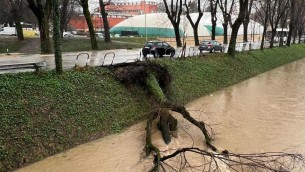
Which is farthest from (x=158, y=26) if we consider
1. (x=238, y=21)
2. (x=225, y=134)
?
(x=225, y=134)

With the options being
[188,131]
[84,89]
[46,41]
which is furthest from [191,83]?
[46,41]

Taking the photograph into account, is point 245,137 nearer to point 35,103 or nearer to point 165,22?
point 35,103

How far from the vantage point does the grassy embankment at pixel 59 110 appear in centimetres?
1258

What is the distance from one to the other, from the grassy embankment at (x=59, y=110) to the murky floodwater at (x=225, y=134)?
1.68 ft

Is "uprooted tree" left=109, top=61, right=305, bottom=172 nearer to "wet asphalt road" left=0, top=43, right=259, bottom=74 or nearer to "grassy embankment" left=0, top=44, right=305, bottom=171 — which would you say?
"grassy embankment" left=0, top=44, right=305, bottom=171

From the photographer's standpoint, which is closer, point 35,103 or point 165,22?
point 35,103

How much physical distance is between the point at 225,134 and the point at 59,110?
286 inches

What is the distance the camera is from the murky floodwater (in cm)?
1273

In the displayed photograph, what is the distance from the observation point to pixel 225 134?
1620cm

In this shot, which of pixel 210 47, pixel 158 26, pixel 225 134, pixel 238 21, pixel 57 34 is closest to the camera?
pixel 225 134

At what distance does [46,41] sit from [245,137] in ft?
62.5

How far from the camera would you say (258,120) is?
738 inches

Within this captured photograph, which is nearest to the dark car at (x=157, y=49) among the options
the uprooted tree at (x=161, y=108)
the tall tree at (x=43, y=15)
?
the tall tree at (x=43, y=15)

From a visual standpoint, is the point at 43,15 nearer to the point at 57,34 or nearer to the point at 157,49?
the point at 157,49
